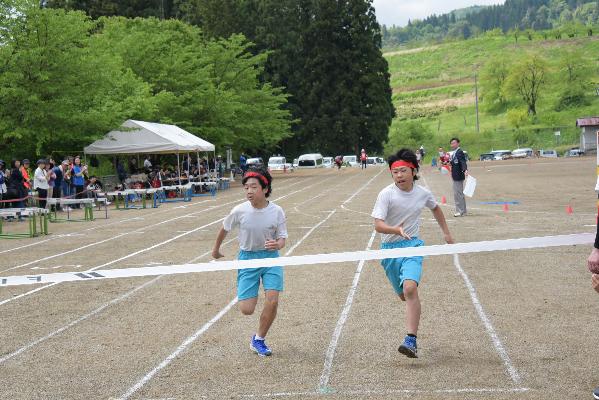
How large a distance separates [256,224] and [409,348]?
1.73 m

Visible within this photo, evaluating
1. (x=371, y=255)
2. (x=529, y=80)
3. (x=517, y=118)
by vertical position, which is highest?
(x=529, y=80)

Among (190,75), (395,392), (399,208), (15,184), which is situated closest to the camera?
(395,392)

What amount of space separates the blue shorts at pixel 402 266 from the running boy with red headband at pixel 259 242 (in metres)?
0.96

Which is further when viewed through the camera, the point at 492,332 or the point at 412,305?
the point at 492,332

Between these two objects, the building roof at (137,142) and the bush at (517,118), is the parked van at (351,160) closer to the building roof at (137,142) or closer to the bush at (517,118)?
the bush at (517,118)

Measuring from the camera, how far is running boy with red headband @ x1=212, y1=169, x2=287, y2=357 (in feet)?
24.5

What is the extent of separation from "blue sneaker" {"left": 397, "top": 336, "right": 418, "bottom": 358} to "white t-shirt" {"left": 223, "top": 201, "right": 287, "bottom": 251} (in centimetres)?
146

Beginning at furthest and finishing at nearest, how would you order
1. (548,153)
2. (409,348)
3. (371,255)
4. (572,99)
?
1. (572,99)
2. (548,153)
3. (371,255)
4. (409,348)

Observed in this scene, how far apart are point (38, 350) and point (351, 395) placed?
3.54m

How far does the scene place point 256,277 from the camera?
7551 millimetres

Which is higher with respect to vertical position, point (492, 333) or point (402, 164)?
point (402, 164)

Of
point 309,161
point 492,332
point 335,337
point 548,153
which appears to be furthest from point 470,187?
point 548,153

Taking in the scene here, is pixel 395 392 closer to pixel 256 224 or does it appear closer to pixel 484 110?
pixel 256 224

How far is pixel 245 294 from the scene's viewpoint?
7.55 m
